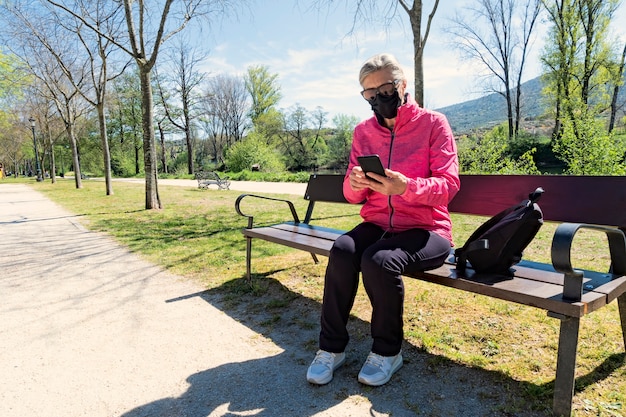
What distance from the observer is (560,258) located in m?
1.73

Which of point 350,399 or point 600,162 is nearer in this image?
point 350,399

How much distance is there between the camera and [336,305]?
7.49 ft

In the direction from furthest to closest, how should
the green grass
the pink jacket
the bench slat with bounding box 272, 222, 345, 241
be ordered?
the bench slat with bounding box 272, 222, 345, 241
the pink jacket
the green grass

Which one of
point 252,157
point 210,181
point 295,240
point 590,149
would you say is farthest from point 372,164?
point 252,157

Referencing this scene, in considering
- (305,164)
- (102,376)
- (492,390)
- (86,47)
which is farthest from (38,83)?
(305,164)

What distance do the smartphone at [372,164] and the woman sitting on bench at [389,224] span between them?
0.09ft

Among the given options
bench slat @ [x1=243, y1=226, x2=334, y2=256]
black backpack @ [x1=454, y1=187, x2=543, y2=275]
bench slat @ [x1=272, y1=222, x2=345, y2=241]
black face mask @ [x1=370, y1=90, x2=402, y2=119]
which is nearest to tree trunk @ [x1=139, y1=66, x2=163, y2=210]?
bench slat @ [x1=272, y1=222, x2=345, y2=241]

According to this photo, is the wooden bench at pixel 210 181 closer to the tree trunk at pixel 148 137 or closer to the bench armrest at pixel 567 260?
the tree trunk at pixel 148 137

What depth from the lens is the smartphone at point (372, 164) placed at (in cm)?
217

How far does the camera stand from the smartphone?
2165 millimetres

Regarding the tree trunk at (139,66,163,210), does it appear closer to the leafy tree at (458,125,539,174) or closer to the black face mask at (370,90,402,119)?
the leafy tree at (458,125,539,174)

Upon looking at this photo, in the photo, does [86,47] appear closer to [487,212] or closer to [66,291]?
[66,291]

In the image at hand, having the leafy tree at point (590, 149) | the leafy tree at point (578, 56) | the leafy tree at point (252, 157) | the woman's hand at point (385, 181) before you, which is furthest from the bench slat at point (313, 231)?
the leafy tree at point (252, 157)

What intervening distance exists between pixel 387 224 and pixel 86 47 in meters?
13.9
